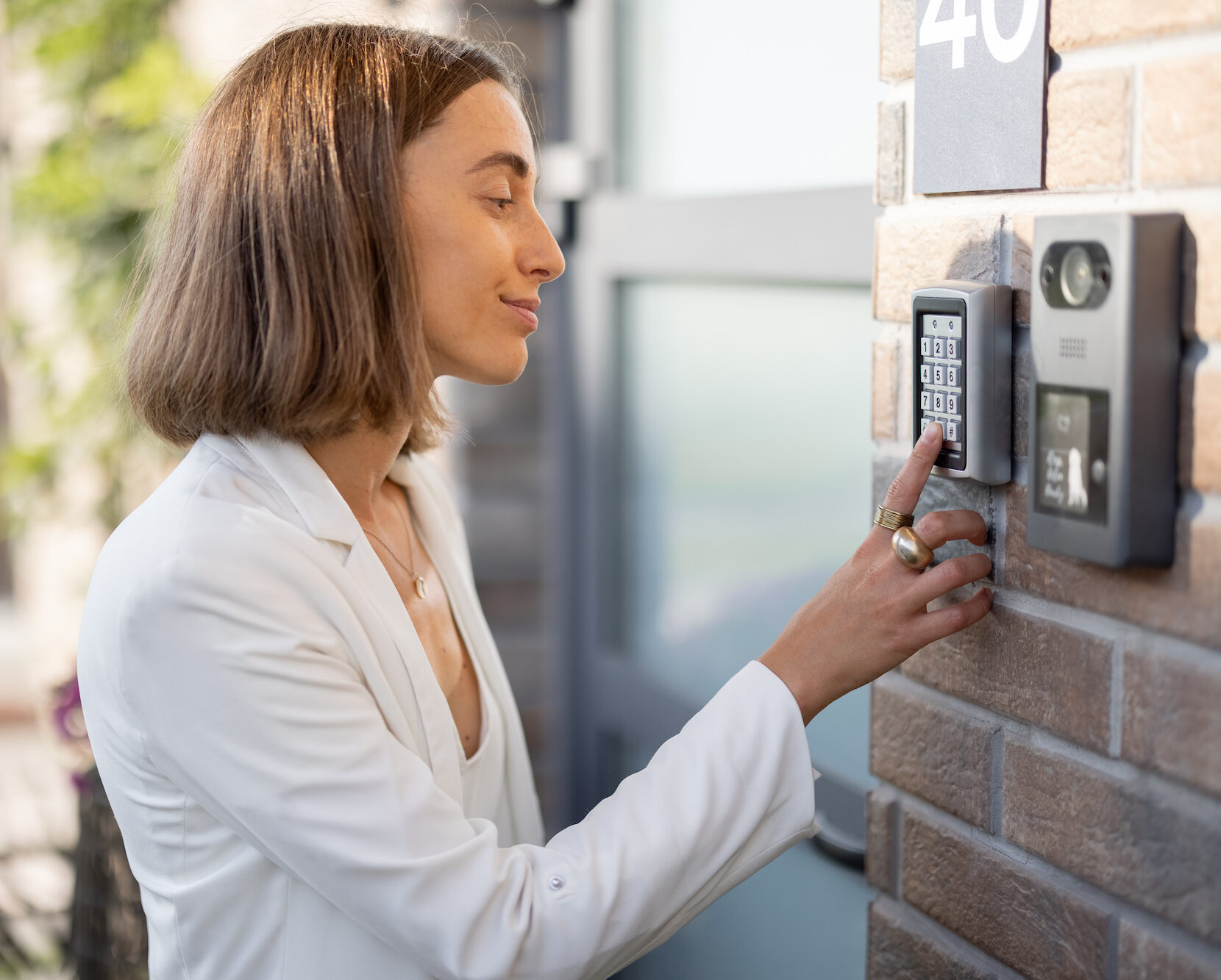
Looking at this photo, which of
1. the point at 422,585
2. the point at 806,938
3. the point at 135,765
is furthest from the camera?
the point at 806,938

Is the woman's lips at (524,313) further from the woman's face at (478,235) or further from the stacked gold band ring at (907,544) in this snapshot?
the stacked gold band ring at (907,544)

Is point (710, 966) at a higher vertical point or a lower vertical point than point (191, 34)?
lower

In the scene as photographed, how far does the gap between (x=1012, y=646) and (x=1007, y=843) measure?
166mm

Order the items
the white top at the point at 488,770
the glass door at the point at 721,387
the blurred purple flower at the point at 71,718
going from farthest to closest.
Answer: the blurred purple flower at the point at 71,718
the glass door at the point at 721,387
the white top at the point at 488,770

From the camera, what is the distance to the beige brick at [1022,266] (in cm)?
89

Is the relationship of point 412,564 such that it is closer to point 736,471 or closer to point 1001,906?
point 736,471

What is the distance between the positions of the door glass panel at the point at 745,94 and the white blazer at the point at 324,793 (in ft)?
2.74

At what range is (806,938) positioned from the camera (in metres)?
1.69

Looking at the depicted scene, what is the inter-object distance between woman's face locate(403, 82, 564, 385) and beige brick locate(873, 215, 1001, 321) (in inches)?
13.7

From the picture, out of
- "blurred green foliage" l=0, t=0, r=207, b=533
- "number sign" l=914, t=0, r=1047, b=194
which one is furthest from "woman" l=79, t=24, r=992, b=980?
"blurred green foliage" l=0, t=0, r=207, b=533

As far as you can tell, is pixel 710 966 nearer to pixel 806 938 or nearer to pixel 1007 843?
pixel 806 938

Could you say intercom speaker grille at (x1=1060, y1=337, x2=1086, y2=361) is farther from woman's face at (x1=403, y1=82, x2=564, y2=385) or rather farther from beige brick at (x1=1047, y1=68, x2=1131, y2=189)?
woman's face at (x1=403, y1=82, x2=564, y2=385)

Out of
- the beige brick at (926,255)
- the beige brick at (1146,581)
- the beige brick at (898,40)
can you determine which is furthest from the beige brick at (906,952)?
the beige brick at (898,40)

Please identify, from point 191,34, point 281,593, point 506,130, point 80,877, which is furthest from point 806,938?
point 191,34
